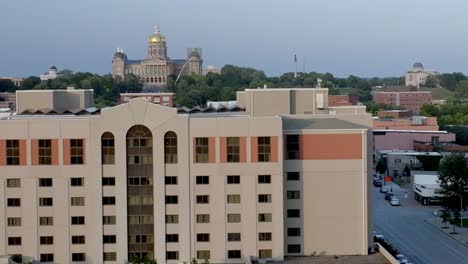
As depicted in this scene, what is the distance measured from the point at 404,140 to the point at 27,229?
41446 millimetres

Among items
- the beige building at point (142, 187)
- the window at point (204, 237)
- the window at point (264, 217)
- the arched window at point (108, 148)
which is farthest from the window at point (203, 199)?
the arched window at point (108, 148)

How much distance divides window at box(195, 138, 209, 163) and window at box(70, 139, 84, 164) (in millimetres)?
2689

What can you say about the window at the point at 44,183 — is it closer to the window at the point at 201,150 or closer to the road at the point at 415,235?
the window at the point at 201,150

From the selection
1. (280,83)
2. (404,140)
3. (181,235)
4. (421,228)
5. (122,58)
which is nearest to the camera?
(181,235)

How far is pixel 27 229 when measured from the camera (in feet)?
73.2

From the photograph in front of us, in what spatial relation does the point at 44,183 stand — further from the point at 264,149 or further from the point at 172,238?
the point at 264,149

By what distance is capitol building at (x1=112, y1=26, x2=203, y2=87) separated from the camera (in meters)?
138

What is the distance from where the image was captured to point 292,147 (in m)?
22.7

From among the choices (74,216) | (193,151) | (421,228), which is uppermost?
(193,151)

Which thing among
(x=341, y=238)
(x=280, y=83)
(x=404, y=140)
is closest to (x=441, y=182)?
(x=341, y=238)

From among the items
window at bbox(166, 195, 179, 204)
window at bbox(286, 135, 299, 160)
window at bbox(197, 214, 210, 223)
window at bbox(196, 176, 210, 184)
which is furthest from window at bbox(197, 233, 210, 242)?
window at bbox(286, 135, 299, 160)

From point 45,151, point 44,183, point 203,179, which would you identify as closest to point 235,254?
point 203,179

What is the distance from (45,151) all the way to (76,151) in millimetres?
726

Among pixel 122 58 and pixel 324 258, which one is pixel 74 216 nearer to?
pixel 324 258
